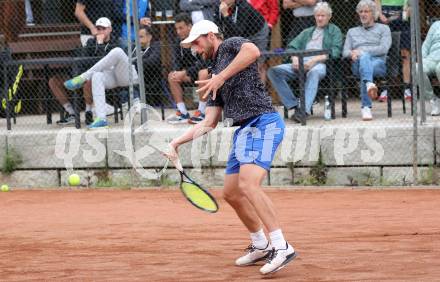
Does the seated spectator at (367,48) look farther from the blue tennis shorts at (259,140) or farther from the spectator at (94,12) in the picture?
the blue tennis shorts at (259,140)

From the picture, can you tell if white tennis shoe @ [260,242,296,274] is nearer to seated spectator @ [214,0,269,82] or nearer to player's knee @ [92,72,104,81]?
seated spectator @ [214,0,269,82]

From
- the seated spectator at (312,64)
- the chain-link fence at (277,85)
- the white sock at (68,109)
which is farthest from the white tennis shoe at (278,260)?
the white sock at (68,109)

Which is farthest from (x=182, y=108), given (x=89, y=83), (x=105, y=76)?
(x=89, y=83)

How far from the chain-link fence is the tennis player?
4928 millimetres

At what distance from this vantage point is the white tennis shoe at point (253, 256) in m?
8.73

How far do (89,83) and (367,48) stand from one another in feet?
12.5

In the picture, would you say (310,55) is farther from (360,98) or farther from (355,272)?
(355,272)

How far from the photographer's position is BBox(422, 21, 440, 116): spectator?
44.1ft

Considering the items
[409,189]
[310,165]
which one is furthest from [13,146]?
[409,189]

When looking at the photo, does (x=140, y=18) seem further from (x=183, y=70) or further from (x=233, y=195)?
(x=233, y=195)

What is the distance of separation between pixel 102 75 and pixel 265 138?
6268mm

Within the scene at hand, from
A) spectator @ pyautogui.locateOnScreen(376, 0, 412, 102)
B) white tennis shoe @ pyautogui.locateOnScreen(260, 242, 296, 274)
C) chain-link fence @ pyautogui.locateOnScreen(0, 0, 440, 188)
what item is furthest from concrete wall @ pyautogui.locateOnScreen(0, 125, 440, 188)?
white tennis shoe @ pyautogui.locateOnScreen(260, 242, 296, 274)

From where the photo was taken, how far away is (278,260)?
26.8 ft

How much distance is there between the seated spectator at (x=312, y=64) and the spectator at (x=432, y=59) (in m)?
1.15
